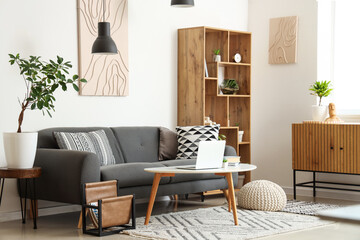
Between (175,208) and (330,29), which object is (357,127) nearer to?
(330,29)

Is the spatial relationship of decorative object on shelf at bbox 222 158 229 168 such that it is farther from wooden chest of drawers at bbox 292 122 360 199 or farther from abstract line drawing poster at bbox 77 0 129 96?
wooden chest of drawers at bbox 292 122 360 199

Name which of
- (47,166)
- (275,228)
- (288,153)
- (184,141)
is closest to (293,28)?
(288,153)

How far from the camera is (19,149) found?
474 cm

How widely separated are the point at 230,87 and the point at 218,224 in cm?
253

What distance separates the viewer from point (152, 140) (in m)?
6.23

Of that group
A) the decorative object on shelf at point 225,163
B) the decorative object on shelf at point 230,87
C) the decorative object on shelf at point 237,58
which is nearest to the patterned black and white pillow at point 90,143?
the decorative object on shelf at point 225,163

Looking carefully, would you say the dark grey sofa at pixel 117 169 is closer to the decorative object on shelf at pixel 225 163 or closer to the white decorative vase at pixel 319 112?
the decorative object on shelf at pixel 225 163

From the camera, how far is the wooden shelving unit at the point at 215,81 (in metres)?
6.62

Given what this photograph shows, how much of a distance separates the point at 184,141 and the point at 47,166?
5.65 feet

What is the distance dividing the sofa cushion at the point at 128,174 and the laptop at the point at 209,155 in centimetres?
52

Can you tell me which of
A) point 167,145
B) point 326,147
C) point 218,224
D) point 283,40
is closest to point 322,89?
point 326,147

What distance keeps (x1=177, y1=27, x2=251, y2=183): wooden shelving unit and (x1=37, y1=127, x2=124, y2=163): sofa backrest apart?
3.75ft

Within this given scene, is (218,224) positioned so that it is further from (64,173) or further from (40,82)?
(40,82)

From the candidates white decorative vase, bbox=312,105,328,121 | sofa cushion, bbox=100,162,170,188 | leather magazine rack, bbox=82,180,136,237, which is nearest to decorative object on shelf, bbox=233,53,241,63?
white decorative vase, bbox=312,105,328,121
